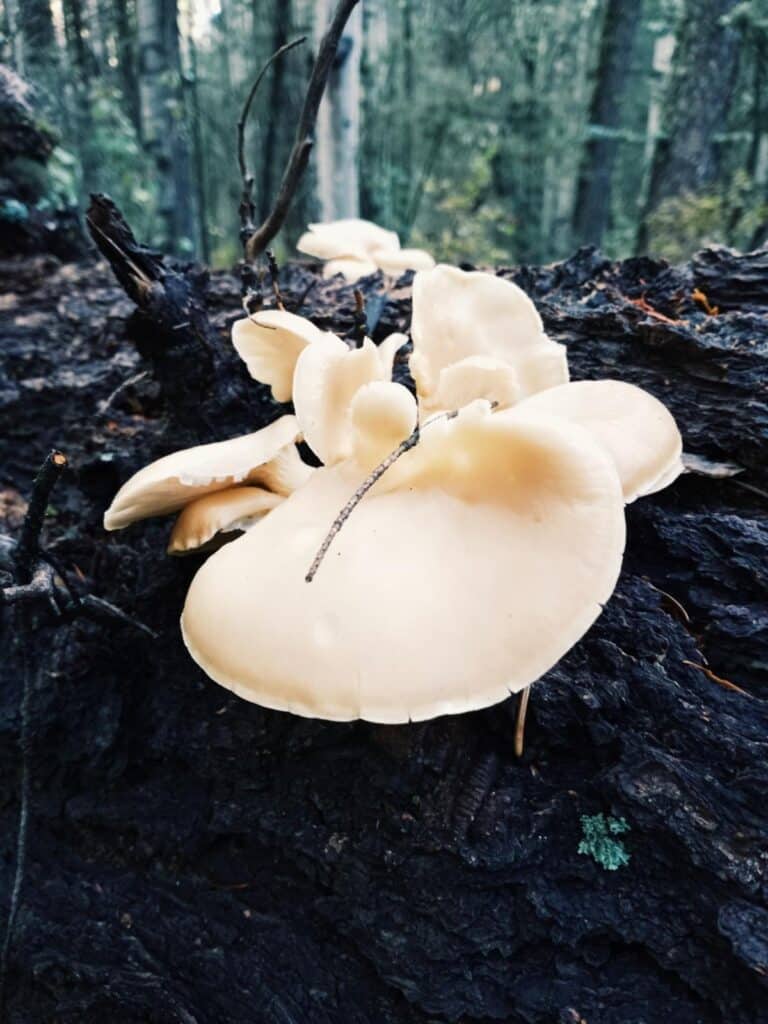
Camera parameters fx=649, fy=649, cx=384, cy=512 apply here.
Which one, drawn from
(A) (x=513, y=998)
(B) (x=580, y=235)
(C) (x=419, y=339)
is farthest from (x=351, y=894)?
(B) (x=580, y=235)

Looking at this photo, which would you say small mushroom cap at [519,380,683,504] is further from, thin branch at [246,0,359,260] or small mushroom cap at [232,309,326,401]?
thin branch at [246,0,359,260]

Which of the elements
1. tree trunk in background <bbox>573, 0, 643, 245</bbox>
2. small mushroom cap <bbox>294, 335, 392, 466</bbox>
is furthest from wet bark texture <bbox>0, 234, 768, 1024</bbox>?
tree trunk in background <bbox>573, 0, 643, 245</bbox>

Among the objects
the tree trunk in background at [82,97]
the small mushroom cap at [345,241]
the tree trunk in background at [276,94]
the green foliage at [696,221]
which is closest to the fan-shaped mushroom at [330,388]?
the small mushroom cap at [345,241]

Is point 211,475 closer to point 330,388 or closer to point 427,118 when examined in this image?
point 330,388

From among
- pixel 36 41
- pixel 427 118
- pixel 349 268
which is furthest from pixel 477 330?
pixel 427 118

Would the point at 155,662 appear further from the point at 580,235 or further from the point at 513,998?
the point at 580,235

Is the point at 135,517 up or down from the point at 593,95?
down

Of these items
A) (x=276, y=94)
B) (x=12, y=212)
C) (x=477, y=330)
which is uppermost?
(x=276, y=94)
